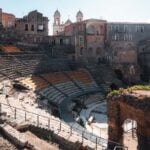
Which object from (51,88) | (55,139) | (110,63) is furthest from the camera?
(110,63)

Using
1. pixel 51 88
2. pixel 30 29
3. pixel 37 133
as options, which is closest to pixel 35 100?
pixel 51 88

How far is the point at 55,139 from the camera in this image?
61.9 ft

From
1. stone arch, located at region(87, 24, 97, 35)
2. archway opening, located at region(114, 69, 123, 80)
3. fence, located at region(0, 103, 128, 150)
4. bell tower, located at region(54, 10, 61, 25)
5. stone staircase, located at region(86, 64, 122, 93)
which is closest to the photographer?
fence, located at region(0, 103, 128, 150)

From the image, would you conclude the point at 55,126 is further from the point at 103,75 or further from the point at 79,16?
the point at 79,16

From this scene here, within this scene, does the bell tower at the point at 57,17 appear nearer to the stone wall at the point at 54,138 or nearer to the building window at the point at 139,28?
the building window at the point at 139,28

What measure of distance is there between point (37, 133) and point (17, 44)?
33.1 m

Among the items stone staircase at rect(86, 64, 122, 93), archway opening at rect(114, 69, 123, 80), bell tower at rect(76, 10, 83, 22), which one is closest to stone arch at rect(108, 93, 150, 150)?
stone staircase at rect(86, 64, 122, 93)

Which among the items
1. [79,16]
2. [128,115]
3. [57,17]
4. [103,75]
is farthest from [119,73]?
[128,115]

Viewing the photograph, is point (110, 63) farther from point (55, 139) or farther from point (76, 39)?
point (55, 139)

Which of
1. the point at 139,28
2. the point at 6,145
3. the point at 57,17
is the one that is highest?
the point at 57,17

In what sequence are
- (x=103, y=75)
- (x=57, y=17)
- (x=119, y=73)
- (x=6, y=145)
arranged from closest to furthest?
1. (x=6, y=145)
2. (x=103, y=75)
3. (x=119, y=73)
4. (x=57, y=17)

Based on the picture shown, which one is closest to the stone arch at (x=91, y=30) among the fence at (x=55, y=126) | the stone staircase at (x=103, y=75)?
the stone staircase at (x=103, y=75)

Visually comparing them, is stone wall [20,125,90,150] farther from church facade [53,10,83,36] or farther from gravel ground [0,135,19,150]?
church facade [53,10,83,36]

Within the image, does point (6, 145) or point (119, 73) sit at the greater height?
point (119, 73)
